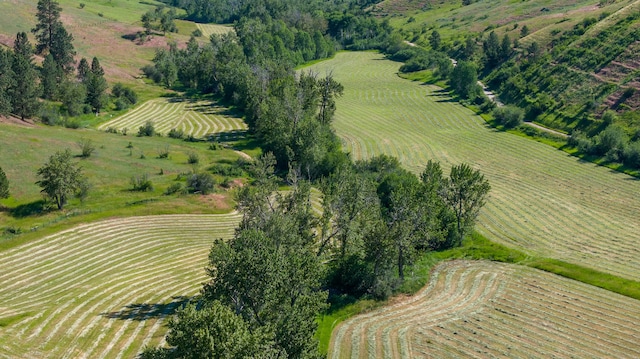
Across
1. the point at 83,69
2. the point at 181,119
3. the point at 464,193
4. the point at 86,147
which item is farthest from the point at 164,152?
the point at 83,69

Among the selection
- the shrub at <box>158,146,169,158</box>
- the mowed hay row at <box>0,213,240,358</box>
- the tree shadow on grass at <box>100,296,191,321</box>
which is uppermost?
the shrub at <box>158,146,169,158</box>

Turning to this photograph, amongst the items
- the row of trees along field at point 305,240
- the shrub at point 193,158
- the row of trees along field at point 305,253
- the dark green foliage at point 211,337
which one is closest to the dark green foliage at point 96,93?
the shrub at point 193,158

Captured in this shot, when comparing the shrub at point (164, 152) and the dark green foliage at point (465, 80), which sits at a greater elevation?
the dark green foliage at point (465, 80)

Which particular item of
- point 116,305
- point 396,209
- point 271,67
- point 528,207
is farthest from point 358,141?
point 116,305

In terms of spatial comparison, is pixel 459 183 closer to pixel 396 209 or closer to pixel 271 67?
pixel 396 209

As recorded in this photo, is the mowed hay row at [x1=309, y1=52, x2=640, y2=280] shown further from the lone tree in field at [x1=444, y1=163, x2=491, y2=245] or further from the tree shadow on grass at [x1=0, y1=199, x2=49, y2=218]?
the tree shadow on grass at [x1=0, y1=199, x2=49, y2=218]

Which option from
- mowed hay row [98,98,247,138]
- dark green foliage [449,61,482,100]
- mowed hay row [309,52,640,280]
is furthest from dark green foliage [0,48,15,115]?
dark green foliage [449,61,482,100]

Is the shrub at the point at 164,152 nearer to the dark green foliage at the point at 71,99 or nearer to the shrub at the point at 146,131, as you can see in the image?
the shrub at the point at 146,131
